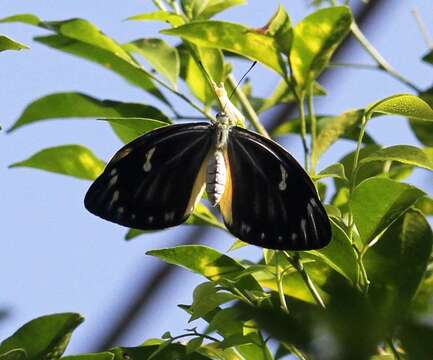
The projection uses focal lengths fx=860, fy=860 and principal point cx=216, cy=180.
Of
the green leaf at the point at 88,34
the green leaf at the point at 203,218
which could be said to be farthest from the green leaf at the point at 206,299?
the green leaf at the point at 88,34

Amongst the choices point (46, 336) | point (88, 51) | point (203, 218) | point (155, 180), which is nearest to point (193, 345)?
point (46, 336)

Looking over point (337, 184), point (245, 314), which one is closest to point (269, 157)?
point (337, 184)

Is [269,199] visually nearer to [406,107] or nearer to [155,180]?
[155,180]

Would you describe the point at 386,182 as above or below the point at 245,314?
below

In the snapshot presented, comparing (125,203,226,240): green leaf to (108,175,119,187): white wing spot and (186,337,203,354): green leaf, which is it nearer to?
(108,175,119,187): white wing spot

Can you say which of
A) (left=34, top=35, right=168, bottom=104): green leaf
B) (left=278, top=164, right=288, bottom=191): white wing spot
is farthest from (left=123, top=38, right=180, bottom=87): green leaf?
(left=278, top=164, right=288, bottom=191): white wing spot

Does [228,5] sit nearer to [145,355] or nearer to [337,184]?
[337,184]

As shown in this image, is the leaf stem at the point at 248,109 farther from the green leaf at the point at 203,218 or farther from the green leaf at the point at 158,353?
the green leaf at the point at 158,353
